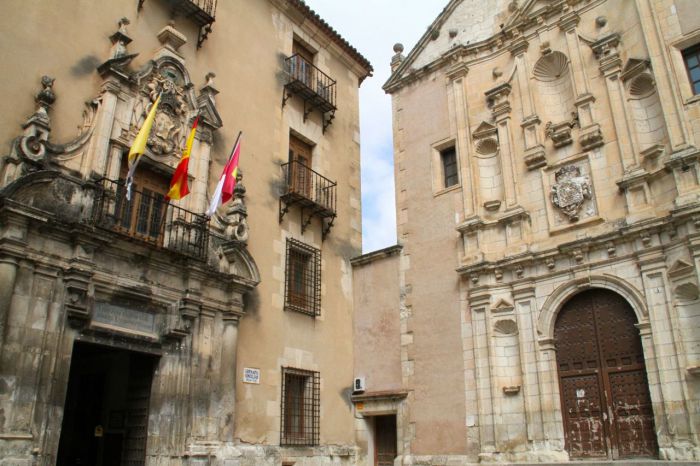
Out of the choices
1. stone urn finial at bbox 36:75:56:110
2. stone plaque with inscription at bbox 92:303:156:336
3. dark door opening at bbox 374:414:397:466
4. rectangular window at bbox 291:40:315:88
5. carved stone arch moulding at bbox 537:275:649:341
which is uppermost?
rectangular window at bbox 291:40:315:88

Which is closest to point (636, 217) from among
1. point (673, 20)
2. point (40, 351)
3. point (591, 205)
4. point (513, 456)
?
point (591, 205)

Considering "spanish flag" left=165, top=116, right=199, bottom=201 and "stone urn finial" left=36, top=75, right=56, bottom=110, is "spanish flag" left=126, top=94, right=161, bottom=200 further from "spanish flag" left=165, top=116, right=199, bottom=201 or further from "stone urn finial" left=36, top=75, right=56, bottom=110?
"stone urn finial" left=36, top=75, right=56, bottom=110

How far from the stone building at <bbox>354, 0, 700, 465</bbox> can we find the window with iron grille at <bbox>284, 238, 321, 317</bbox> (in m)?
1.38

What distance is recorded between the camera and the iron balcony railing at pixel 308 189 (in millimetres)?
13227

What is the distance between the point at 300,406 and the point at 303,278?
276 centimetres

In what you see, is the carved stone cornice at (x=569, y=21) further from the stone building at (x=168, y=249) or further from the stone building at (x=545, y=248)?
the stone building at (x=168, y=249)

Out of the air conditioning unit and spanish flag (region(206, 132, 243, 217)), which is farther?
the air conditioning unit

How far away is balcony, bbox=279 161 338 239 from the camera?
1312cm

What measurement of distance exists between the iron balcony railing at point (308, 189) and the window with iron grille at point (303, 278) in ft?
2.89

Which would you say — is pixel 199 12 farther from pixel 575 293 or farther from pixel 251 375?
Answer: pixel 575 293

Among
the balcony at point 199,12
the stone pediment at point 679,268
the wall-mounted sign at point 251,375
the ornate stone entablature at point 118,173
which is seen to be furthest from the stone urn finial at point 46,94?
the stone pediment at point 679,268

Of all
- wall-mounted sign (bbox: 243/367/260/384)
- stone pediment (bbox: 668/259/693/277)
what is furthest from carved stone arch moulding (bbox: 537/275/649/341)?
wall-mounted sign (bbox: 243/367/260/384)

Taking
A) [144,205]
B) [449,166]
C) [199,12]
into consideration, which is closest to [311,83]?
[199,12]

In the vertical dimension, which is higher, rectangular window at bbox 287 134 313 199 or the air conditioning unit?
rectangular window at bbox 287 134 313 199
